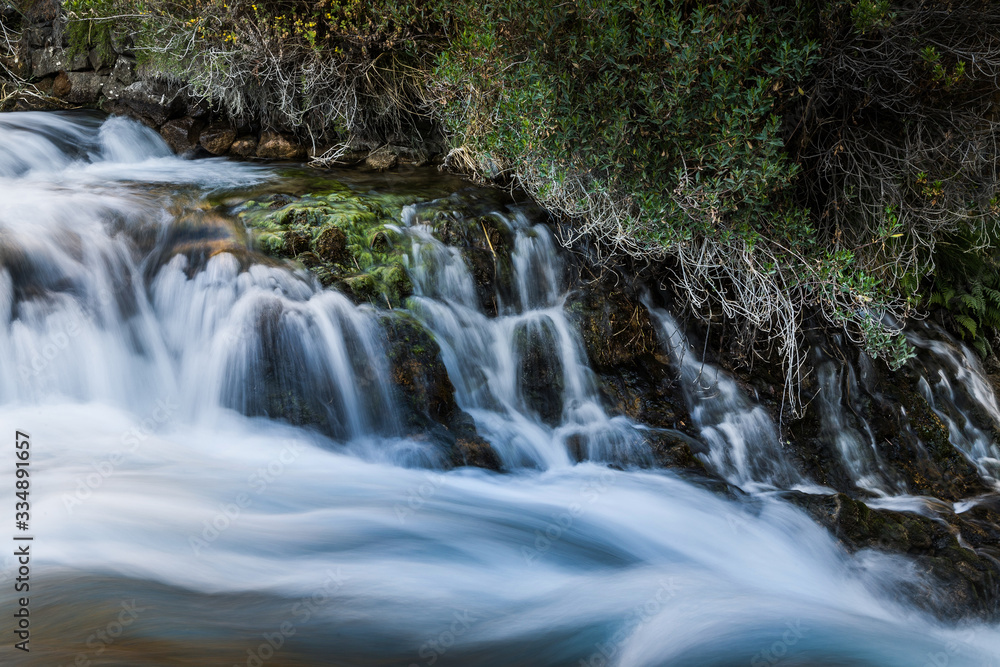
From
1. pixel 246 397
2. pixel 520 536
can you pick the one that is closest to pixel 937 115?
pixel 520 536

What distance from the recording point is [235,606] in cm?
282

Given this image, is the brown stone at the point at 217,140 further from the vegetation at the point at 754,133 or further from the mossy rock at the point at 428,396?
the mossy rock at the point at 428,396

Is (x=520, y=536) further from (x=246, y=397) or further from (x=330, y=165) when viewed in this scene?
(x=330, y=165)

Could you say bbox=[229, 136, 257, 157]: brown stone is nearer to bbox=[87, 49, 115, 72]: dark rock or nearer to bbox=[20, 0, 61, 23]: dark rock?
bbox=[87, 49, 115, 72]: dark rock

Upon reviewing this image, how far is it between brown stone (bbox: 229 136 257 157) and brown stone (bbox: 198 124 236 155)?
47mm

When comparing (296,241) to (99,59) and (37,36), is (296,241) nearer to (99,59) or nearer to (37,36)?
(99,59)

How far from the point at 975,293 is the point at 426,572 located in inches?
193

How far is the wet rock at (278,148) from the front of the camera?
627 cm

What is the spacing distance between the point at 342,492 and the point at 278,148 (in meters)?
3.74

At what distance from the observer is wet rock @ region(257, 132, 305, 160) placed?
247 inches

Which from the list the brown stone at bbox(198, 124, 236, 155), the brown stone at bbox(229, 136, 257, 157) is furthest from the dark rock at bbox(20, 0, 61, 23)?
the brown stone at bbox(229, 136, 257, 157)

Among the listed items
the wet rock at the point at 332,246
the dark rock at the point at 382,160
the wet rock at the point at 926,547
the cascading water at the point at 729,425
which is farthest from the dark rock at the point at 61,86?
the wet rock at the point at 926,547

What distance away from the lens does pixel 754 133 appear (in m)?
4.02

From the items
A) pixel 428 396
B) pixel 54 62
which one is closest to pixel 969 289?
pixel 428 396
